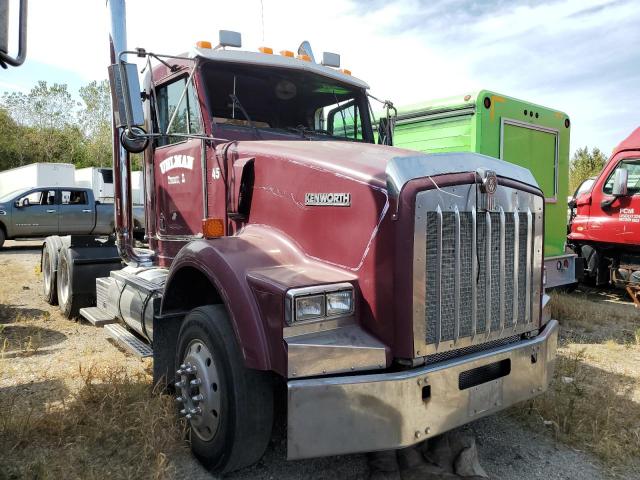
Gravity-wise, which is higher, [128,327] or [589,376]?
[128,327]

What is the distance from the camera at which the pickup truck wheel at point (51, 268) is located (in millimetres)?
7207

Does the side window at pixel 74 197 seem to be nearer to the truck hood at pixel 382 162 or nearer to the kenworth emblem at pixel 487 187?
the truck hood at pixel 382 162

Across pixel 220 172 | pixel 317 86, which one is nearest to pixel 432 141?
pixel 317 86

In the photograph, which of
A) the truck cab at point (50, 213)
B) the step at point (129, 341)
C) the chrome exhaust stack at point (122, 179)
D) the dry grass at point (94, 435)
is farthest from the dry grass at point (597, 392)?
the truck cab at point (50, 213)

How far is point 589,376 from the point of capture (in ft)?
15.6

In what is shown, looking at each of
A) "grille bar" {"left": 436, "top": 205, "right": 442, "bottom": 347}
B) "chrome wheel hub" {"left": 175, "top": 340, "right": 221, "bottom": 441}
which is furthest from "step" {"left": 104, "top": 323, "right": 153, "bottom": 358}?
"grille bar" {"left": 436, "top": 205, "right": 442, "bottom": 347}

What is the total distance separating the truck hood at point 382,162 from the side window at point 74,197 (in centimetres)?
1410

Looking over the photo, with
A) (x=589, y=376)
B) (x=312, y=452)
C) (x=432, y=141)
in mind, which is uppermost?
(x=432, y=141)

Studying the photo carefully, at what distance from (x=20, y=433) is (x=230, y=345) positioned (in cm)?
158

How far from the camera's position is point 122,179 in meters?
5.25

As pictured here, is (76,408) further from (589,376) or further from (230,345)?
(589,376)

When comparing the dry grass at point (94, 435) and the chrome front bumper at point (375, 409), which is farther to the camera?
the dry grass at point (94, 435)

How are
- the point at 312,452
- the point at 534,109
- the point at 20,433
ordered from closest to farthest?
1. the point at 312,452
2. the point at 20,433
3. the point at 534,109

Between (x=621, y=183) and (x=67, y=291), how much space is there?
791cm
